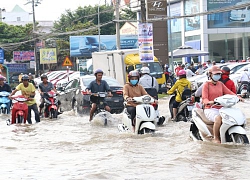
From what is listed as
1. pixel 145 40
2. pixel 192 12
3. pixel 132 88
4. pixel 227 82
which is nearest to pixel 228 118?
pixel 227 82

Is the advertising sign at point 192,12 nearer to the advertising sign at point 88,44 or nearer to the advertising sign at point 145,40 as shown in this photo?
the advertising sign at point 88,44

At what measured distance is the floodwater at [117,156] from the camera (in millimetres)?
7223

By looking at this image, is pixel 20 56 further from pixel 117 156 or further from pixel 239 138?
pixel 239 138

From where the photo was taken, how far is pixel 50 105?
612 inches

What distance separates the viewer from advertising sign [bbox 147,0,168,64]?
1225 inches

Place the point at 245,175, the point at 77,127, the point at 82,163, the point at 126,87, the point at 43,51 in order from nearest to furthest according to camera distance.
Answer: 1. the point at 245,175
2. the point at 82,163
3. the point at 126,87
4. the point at 77,127
5. the point at 43,51

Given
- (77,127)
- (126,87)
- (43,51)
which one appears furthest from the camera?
(43,51)

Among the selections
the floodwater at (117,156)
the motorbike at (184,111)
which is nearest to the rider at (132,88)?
the floodwater at (117,156)

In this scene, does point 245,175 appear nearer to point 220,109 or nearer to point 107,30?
point 220,109

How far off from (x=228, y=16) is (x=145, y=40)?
2335 centimetres

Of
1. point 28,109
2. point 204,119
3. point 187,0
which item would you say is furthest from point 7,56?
point 204,119

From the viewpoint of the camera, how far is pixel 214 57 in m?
44.3

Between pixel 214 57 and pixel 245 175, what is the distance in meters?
38.0

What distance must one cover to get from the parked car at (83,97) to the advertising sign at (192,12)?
26.1 meters
